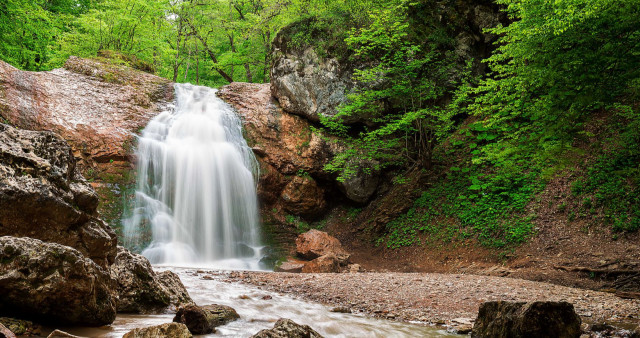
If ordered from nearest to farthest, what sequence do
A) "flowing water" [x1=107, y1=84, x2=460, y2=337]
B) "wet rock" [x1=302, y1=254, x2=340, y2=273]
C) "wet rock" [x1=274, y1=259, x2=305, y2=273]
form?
"wet rock" [x1=302, y1=254, x2=340, y2=273], "wet rock" [x1=274, y1=259, x2=305, y2=273], "flowing water" [x1=107, y1=84, x2=460, y2=337]

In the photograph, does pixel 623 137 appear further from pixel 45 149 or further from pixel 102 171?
pixel 102 171

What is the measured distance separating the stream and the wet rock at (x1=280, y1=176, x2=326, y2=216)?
7.21 metres

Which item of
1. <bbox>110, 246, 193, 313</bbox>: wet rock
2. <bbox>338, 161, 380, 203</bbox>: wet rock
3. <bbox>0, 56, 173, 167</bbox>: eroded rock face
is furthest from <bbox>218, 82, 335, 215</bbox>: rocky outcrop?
<bbox>110, 246, 193, 313</bbox>: wet rock

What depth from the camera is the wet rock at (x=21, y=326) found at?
9.20 feet

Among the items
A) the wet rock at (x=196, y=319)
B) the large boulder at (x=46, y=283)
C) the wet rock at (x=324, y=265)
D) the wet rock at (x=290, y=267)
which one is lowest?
the wet rock at (x=290, y=267)

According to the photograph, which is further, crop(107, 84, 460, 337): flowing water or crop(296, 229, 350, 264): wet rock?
crop(296, 229, 350, 264): wet rock

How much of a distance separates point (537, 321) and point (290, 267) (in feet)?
26.8

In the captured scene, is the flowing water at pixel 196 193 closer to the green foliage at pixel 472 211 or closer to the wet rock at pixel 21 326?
the wet rock at pixel 21 326

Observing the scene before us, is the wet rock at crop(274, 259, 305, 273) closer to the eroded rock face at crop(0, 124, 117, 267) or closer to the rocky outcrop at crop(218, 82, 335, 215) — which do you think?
the rocky outcrop at crop(218, 82, 335, 215)

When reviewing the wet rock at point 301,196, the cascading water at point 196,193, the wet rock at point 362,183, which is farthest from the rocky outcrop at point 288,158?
the wet rock at point 362,183

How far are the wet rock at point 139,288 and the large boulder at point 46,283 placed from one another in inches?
39.2

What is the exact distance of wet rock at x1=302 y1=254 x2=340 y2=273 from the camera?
31.8 ft

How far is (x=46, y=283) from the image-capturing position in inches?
118

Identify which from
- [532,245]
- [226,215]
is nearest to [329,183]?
[226,215]
